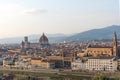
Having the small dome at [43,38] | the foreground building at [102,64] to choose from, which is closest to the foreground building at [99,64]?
the foreground building at [102,64]

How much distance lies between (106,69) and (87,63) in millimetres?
762

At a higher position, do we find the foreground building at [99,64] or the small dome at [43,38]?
the small dome at [43,38]

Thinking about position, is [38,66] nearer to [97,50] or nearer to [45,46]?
[97,50]

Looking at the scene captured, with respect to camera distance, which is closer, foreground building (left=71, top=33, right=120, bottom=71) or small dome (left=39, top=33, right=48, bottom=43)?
foreground building (left=71, top=33, right=120, bottom=71)

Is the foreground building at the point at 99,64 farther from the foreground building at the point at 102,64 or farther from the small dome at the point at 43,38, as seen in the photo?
the small dome at the point at 43,38

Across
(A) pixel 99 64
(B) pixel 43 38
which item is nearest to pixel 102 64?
(A) pixel 99 64

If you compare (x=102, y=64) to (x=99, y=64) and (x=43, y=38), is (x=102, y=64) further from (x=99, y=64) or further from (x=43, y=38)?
(x=43, y=38)

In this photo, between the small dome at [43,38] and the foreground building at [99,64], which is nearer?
the foreground building at [99,64]

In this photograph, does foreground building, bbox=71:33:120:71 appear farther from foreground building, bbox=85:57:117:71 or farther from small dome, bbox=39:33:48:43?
small dome, bbox=39:33:48:43

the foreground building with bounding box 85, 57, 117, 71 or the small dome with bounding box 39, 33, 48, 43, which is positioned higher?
the small dome with bounding box 39, 33, 48, 43

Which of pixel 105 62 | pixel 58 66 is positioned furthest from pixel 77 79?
pixel 58 66

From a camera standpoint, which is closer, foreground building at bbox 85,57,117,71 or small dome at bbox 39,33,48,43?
foreground building at bbox 85,57,117,71

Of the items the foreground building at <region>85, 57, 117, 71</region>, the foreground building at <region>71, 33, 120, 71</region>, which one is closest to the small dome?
the foreground building at <region>71, 33, 120, 71</region>

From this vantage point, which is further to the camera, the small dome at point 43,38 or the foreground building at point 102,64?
the small dome at point 43,38
